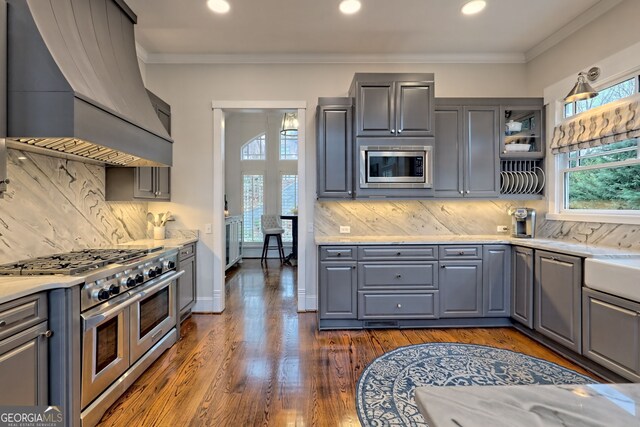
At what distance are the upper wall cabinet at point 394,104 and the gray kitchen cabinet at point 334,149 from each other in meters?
0.23

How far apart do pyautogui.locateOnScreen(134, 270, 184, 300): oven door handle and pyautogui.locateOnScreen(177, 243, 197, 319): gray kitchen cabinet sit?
34cm

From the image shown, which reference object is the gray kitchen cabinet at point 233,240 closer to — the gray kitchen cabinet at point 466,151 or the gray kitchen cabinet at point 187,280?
the gray kitchen cabinet at point 187,280

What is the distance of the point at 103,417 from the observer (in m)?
2.01

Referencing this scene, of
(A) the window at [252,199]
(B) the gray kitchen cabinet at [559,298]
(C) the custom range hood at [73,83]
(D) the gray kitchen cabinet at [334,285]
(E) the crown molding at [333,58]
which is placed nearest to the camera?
(C) the custom range hood at [73,83]

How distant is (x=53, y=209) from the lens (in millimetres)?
2459

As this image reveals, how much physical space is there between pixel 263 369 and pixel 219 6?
3225mm

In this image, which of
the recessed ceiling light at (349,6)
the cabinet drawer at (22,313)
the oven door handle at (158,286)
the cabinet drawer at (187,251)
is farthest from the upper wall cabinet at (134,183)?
the recessed ceiling light at (349,6)

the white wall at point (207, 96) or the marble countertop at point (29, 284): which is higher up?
the white wall at point (207, 96)

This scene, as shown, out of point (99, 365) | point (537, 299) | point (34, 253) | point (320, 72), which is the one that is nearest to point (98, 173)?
point (34, 253)

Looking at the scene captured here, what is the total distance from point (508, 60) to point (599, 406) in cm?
439

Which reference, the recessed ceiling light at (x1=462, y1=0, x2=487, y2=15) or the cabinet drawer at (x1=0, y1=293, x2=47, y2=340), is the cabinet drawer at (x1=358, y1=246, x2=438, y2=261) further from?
the cabinet drawer at (x1=0, y1=293, x2=47, y2=340)

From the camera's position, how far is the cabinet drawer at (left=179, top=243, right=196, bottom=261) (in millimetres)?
3436

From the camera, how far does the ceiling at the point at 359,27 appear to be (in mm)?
2941

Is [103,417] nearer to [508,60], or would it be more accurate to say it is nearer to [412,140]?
[412,140]
